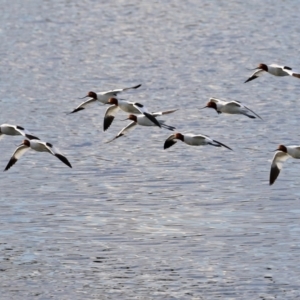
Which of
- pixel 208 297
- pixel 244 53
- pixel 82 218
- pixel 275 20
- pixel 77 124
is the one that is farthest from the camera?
pixel 275 20

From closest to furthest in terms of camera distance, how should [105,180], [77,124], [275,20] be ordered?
[105,180] < [77,124] < [275,20]

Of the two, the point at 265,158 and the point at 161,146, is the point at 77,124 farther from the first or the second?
the point at 265,158

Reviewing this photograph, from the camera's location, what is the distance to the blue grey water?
28766mm

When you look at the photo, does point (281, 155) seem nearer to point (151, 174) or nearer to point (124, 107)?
point (124, 107)

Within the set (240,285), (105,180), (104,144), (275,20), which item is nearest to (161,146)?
(104,144)

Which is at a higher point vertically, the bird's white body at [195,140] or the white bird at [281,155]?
the bird's white body at [195,140]

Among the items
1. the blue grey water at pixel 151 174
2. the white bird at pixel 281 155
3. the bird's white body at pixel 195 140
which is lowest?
the blue grey water at pixel 151 174

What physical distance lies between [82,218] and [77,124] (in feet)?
37.9

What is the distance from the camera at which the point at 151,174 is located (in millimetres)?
37375

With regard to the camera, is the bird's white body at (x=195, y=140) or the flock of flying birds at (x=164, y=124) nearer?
the flock of flying birds at (x=164, y=124)

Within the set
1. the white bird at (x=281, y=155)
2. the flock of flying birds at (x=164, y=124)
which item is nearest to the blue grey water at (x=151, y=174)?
the white bird at (x=281, y=155)

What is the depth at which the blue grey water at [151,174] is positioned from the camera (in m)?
28.8

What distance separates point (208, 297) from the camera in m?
27.0

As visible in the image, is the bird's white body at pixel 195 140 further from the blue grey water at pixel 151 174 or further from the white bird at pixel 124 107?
the blue grey water at pixel 151 174
